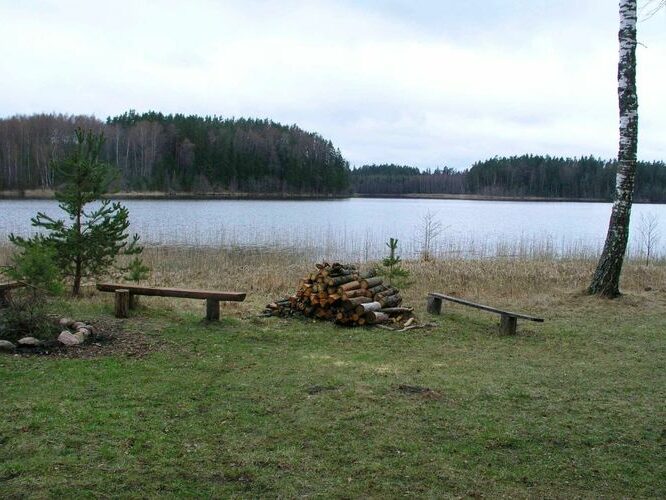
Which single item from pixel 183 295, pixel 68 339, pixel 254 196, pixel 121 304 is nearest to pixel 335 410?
pixel 68 339

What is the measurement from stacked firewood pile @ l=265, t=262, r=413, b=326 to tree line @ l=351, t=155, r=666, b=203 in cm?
8834

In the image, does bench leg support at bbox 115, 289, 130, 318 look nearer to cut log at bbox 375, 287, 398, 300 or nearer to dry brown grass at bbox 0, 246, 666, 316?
dry brown grass at bbox 0, 246, 666, 316

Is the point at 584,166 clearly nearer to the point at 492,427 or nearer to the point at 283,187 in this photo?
the point at 283,187

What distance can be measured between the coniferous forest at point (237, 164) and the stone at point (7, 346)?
2501 inches

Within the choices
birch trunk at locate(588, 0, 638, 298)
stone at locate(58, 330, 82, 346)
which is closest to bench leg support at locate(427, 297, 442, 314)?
birch trunk at locate(588, 0, 638, 298)

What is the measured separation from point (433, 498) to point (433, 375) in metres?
2.55

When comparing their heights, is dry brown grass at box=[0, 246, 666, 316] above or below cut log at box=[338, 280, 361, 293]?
below

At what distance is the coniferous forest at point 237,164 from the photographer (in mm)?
72625

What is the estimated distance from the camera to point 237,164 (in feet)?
283

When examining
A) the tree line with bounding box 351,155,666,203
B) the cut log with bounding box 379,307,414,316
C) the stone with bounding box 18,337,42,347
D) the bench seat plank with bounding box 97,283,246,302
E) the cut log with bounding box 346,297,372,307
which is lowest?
the cut log with bounding box 379,307,414,316

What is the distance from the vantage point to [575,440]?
4293mm

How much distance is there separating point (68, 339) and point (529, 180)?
106804 millimetres

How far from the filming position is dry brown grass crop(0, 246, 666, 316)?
34.2ft

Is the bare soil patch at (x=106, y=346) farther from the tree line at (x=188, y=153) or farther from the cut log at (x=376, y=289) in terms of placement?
the tree line at (x=188, y=153)
